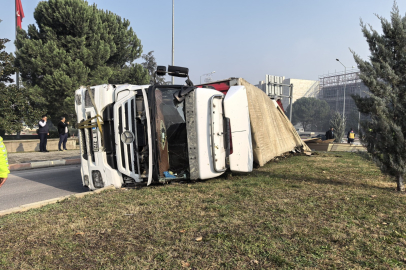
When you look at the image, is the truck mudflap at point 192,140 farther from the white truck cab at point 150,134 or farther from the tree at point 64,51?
the tree at point 64,51

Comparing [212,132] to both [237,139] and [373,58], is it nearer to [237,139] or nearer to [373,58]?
[237,139]

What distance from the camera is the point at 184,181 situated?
17.6 ft

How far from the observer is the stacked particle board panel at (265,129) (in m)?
6.47

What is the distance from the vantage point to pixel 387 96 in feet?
14.4

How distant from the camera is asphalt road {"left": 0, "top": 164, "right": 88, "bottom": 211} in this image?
518 cm

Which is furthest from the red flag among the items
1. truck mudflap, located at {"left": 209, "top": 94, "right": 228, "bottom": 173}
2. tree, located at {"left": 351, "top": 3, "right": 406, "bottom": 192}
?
tree, located at {"left": 351, "top": 3, "right": 406, "bottom": 192}

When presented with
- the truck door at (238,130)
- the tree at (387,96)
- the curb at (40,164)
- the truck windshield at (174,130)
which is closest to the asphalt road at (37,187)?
the curb at (40,164)

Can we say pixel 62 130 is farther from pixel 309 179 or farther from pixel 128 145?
pixel 309 179

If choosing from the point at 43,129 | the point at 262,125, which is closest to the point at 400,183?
the point at 262,125

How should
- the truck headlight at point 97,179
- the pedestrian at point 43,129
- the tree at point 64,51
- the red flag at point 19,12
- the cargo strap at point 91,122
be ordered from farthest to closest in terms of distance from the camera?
the red flag at point 19,12
the tree at point 64,51
the pedestrian at point 43,129
the truck headlight at point 97,179
the cargo strap at point 91,122

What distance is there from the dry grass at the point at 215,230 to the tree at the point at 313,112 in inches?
2876

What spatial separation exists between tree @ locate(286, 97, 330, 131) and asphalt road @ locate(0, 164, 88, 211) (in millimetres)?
72640

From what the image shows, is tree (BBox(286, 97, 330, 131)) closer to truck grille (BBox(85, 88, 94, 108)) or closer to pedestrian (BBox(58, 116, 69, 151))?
pedestrian (BBox(58, 116, 69, 151))

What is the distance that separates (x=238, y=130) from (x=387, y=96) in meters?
2.48
